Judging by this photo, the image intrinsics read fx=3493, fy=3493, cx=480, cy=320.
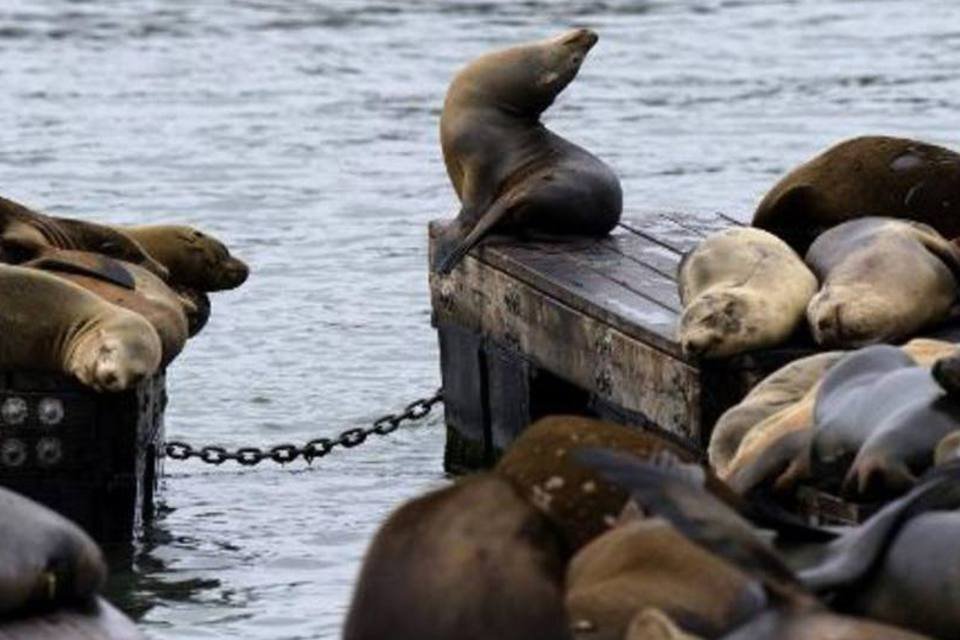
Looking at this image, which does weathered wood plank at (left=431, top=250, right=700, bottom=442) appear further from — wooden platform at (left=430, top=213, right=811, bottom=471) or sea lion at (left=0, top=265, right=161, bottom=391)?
sea lion at (left=0, top=265, right=161, bottom=391)

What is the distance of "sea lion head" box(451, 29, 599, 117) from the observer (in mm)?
12219

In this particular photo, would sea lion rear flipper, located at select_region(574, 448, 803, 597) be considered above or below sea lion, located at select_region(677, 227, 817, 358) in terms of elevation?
above

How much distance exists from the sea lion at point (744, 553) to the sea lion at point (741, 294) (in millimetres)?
3773

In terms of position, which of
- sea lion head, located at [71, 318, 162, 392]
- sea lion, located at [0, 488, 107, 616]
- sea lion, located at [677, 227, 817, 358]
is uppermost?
sea lion, located at [0, 488, 107, 616]

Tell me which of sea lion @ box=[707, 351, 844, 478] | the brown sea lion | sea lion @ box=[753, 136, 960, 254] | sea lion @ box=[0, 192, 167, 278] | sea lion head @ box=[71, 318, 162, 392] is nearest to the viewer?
the brown sea lion

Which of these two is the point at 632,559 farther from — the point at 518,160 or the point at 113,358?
the point at 518,160

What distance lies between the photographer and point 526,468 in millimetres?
5945

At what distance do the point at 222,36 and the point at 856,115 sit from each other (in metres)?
7.17

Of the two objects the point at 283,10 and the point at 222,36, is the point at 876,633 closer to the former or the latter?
the point at 222,36

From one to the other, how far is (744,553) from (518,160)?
6775 mm

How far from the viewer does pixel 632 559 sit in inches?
225

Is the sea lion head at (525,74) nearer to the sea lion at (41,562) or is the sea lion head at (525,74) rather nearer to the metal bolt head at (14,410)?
the metal bolt head at (14,410)

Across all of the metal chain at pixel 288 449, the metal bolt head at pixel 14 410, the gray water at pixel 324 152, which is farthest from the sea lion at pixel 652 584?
the metal chain at pixel 288 449

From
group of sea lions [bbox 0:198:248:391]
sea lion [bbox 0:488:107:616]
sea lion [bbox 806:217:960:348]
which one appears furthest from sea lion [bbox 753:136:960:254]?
sea lion [bbox 0:488:107:616]
